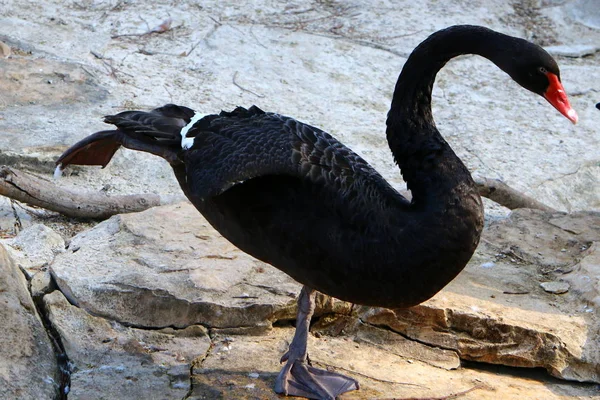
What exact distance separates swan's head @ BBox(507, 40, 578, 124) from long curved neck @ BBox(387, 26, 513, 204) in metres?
0.07

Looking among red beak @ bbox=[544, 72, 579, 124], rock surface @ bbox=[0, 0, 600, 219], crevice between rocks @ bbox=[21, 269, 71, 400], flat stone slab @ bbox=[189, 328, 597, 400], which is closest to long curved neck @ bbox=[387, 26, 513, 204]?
red beak @ bbox=[544, 72, 579, 124]

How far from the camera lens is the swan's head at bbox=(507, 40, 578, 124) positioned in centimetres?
235

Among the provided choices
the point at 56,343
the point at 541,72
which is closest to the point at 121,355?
the point at 56,343

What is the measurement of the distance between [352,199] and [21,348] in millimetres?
996

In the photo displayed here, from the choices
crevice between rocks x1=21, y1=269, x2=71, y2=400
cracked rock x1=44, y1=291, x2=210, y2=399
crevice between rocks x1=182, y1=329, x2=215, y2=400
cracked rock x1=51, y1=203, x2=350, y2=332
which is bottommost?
crevice between rocks x1=21, y1=269, x2=71, y2=400

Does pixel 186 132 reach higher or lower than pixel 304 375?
higher

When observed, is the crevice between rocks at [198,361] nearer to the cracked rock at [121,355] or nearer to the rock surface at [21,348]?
the cracked rock at [121,355]

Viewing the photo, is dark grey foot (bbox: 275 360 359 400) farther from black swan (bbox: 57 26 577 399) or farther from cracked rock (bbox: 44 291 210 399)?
cracked rock (bbox: 44 291 210 399)

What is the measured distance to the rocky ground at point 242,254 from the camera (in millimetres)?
2717

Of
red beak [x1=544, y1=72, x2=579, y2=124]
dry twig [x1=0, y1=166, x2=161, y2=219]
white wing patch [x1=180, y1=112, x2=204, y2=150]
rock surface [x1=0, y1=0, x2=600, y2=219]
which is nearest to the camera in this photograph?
red beak [x1=544, y1=72, x2=579, y2=124]

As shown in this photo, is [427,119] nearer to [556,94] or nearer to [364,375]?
[556,94]

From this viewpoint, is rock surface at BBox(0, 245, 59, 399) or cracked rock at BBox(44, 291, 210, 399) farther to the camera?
cracked rock at BBox(44, 291, 210, 399)

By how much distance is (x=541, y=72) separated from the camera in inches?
93.0

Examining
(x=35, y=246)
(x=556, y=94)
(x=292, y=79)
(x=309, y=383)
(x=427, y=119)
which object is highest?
(x=556, y=94)
